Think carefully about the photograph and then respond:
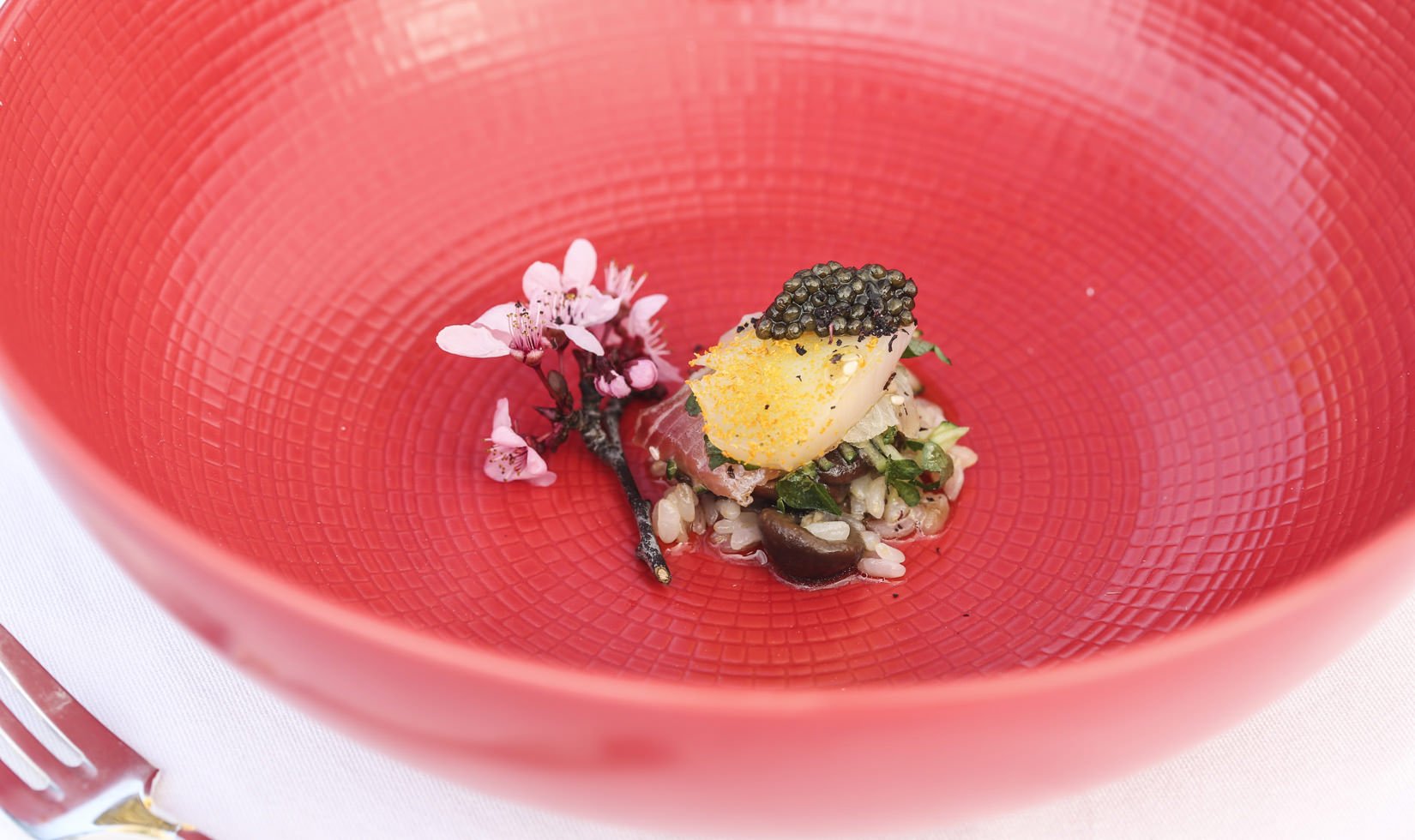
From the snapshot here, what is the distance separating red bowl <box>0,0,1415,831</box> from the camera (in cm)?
87

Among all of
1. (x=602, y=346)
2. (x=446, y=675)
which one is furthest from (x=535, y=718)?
(x=602, y=346)

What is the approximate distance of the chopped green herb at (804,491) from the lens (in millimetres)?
1353

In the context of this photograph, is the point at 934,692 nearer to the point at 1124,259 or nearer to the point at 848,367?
the point at 848,367

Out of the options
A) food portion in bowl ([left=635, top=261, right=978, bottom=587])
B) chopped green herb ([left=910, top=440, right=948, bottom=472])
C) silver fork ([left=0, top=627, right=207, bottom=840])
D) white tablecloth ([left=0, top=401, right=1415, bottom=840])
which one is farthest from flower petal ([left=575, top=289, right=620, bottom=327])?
silver fork ([left=0, top=627, right=207, bottom=840])

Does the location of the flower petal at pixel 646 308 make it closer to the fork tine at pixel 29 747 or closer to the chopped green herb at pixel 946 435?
the chopped green herb at pixel 946 435

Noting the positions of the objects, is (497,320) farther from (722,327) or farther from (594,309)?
(722,327)

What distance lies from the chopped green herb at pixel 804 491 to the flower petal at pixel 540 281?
1.12 feet

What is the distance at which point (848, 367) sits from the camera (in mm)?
1288

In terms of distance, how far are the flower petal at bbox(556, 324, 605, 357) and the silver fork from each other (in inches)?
23.1

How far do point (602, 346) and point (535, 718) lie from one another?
2.33ft

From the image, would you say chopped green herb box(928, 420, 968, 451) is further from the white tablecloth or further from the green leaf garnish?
the white tablecloth

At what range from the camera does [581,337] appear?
1.37m

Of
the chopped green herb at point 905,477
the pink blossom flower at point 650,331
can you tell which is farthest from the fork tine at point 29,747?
the chopped green herb at point 905,477

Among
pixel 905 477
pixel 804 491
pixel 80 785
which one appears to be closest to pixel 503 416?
pixel 804 491
